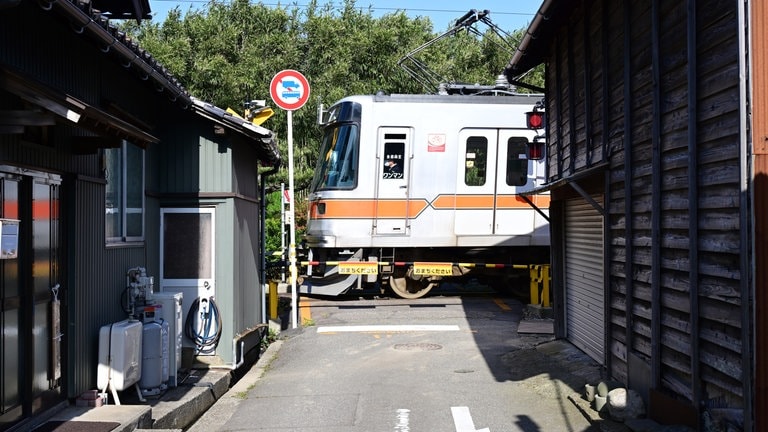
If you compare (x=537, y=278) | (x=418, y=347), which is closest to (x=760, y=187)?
(x=418, y=347)

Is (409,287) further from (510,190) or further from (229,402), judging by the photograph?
(229,402)

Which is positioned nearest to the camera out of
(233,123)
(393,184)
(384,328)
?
(233,123)

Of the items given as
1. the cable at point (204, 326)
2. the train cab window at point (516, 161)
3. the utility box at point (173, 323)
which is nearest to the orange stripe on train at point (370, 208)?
the train cab window at point (516, 161)

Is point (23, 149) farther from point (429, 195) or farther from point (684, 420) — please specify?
point (429, 195)

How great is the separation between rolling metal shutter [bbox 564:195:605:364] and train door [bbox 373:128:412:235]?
4661mm

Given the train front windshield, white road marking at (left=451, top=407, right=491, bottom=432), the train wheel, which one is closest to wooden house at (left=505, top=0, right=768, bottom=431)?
white road marking at (left=451, top=407, right=491, bottom=432)

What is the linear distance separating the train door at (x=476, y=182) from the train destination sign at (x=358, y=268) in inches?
73.1

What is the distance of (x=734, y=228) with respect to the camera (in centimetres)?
493

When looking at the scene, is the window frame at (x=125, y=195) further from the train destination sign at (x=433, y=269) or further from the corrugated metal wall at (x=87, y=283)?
the train destination sign at (x=433, y=269)

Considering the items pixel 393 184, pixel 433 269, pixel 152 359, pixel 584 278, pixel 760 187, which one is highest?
pixel 393 184

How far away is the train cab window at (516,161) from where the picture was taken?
14898 millimetres

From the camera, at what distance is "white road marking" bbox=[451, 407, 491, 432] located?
685 centimetres

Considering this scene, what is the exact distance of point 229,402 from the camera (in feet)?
26.3

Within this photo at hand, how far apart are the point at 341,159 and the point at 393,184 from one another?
1107 millimetres
